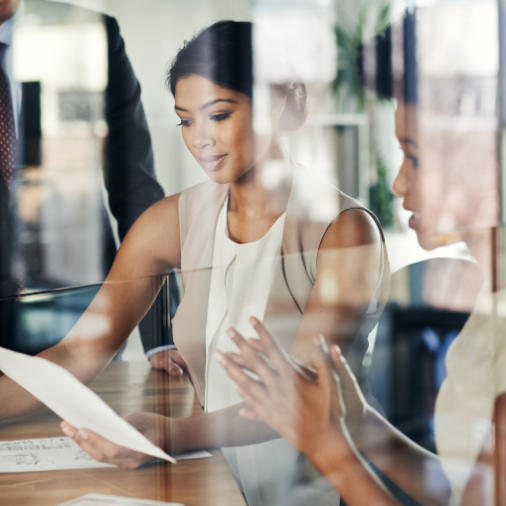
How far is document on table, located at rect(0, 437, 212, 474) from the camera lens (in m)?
0.85

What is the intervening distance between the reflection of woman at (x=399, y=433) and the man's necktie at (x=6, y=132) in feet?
A: 1.89

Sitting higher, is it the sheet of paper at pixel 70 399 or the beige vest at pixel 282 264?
the beige vest at pixel 282 264

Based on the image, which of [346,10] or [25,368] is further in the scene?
[25,368]

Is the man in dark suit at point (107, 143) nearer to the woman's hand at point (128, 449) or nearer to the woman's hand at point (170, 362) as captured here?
the woman's hand at point (170, 362)

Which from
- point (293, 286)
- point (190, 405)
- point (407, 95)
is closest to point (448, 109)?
point (407, 95)

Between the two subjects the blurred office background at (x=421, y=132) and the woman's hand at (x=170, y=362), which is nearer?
the blurred office background at (x=421, y=132)

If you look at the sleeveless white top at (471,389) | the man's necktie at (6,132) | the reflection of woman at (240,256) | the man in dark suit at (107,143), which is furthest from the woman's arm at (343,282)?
the man's necktie at (6,132)

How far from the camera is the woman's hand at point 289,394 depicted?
75cm

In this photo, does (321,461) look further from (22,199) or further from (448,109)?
(22,199)

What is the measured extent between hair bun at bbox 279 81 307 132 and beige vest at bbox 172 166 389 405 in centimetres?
6

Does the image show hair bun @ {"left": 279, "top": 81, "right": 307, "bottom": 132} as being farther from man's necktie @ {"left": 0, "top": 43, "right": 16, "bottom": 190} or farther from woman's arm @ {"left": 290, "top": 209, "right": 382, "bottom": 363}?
man's necktie @ {"left": 0, "top": 43, "right": 16, "bottom": 190}

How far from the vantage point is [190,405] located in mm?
855

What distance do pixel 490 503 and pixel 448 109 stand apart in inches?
21.1

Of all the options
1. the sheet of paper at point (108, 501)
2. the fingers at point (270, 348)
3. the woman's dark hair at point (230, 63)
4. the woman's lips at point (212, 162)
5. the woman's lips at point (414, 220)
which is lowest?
the sheet of paper at point (108, 501)
